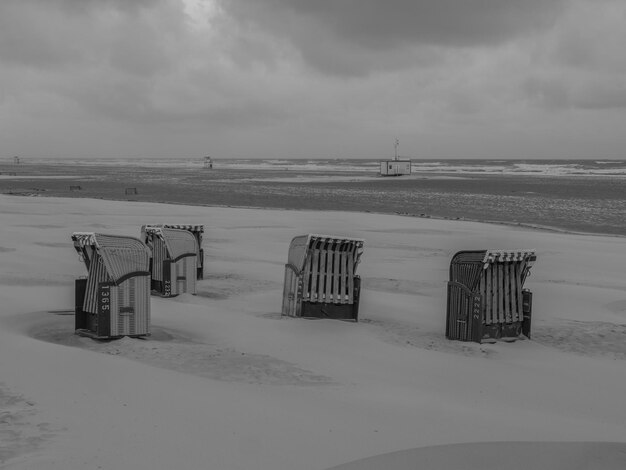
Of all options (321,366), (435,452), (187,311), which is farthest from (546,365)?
(187,311)

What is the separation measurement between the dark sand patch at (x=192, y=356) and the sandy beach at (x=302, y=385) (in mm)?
26

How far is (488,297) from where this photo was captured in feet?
28.8

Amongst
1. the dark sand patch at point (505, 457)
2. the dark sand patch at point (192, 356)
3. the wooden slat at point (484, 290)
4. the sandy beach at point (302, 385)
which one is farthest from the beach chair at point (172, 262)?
the dark sand patch at point (505, 457)

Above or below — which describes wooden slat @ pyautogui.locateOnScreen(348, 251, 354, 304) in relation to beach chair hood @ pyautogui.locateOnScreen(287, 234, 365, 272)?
below

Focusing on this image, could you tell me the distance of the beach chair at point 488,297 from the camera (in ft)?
28.3

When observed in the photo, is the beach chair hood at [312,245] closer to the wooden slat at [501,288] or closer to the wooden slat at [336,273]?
the wooden slat at [336,273]

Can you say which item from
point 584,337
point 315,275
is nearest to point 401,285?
point 315,275

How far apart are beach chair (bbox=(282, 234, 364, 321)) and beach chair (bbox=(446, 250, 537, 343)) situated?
53.2 inches

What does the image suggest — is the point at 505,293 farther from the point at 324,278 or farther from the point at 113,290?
the point at 113,290

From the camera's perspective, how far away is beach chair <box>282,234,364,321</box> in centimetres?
933

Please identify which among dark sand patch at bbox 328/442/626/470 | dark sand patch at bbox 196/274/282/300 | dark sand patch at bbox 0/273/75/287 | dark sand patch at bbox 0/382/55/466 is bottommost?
dark sand patch at bbox 328/442/626/470

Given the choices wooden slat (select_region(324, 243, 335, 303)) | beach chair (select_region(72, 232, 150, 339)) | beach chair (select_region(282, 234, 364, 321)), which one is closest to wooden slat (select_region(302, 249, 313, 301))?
beach chair (select_region(282, 234, 364, 321))

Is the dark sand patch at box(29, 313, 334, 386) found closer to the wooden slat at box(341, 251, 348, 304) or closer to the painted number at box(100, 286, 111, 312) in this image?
the painted number at box(100, 286, 111, 312)

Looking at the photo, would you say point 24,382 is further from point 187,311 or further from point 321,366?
point 187,311
